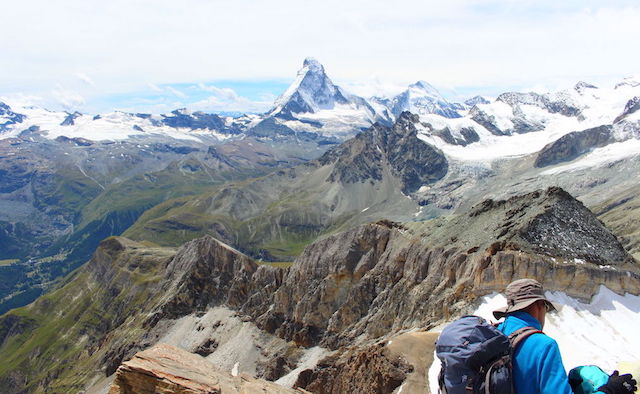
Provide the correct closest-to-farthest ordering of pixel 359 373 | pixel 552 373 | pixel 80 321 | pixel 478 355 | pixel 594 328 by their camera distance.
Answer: pixel 552 373 → pixel 478 355 → pixel 594 328 → pixel 359 373 → pixel 80 321

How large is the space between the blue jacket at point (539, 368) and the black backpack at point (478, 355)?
0.49 ft

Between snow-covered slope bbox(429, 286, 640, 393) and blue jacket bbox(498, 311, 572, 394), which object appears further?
snow-covered slope bbox(429, 286, 640, 393)

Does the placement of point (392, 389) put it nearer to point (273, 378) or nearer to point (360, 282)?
point (360, 282)

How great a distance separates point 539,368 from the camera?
31.9ft

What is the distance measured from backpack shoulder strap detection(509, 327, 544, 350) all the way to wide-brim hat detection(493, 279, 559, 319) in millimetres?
793

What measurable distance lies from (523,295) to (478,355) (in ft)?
6.70

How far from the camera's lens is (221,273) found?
128875 mm

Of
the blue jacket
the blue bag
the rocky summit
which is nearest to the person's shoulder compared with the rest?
the blue jacket

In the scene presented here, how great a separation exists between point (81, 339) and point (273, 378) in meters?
101

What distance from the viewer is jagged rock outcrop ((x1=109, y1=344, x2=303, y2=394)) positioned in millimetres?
23266

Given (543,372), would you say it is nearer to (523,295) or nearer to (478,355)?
(478,355)

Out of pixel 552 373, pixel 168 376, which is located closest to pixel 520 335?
pixel 552 373

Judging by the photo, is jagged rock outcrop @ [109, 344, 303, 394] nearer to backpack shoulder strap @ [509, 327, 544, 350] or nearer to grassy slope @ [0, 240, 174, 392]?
backpack shoulder strap @ [509, 327, 544, 350]

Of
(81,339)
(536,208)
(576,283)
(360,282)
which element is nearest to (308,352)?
(360,282)
